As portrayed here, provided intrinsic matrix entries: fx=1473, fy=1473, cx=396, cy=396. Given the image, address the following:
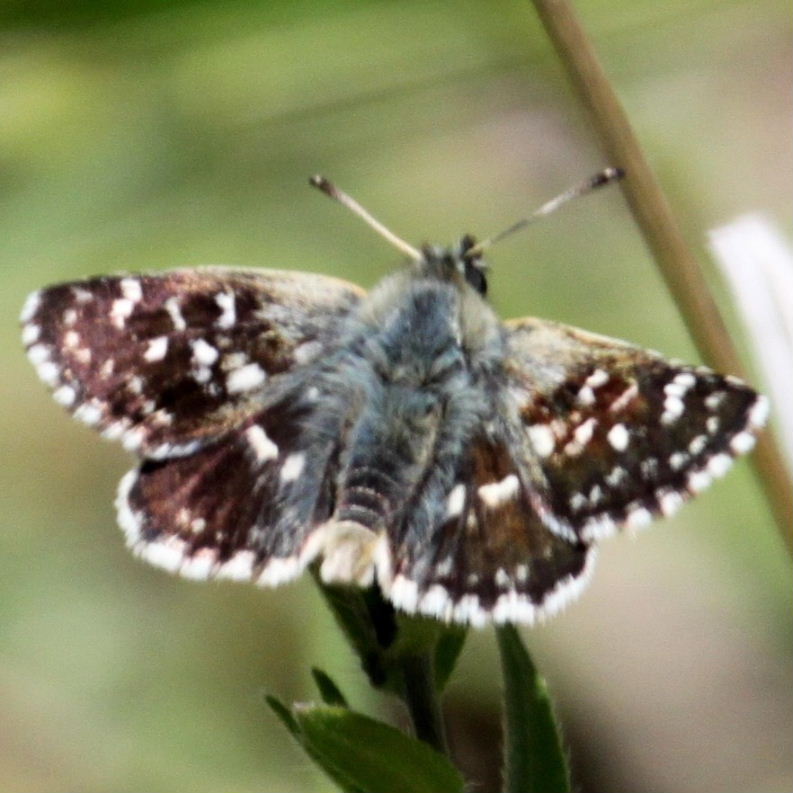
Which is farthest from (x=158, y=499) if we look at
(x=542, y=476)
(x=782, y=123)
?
(x=782, y=123)

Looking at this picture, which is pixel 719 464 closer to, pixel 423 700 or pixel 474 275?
pixel 423 700

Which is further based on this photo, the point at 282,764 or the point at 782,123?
the point at 782,123

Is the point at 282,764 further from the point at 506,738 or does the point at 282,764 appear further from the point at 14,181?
the point at 14,181

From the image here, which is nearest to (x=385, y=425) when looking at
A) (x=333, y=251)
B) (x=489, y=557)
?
(x=489, y=557)

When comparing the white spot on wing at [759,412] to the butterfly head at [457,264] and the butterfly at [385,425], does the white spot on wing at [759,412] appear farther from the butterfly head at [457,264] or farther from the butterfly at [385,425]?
the butterfly head at [457,264]

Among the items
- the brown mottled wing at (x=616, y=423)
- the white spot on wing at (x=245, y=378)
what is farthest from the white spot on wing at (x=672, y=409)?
the white spot on wing at (x=245, y=378)

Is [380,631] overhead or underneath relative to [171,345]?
underneath
